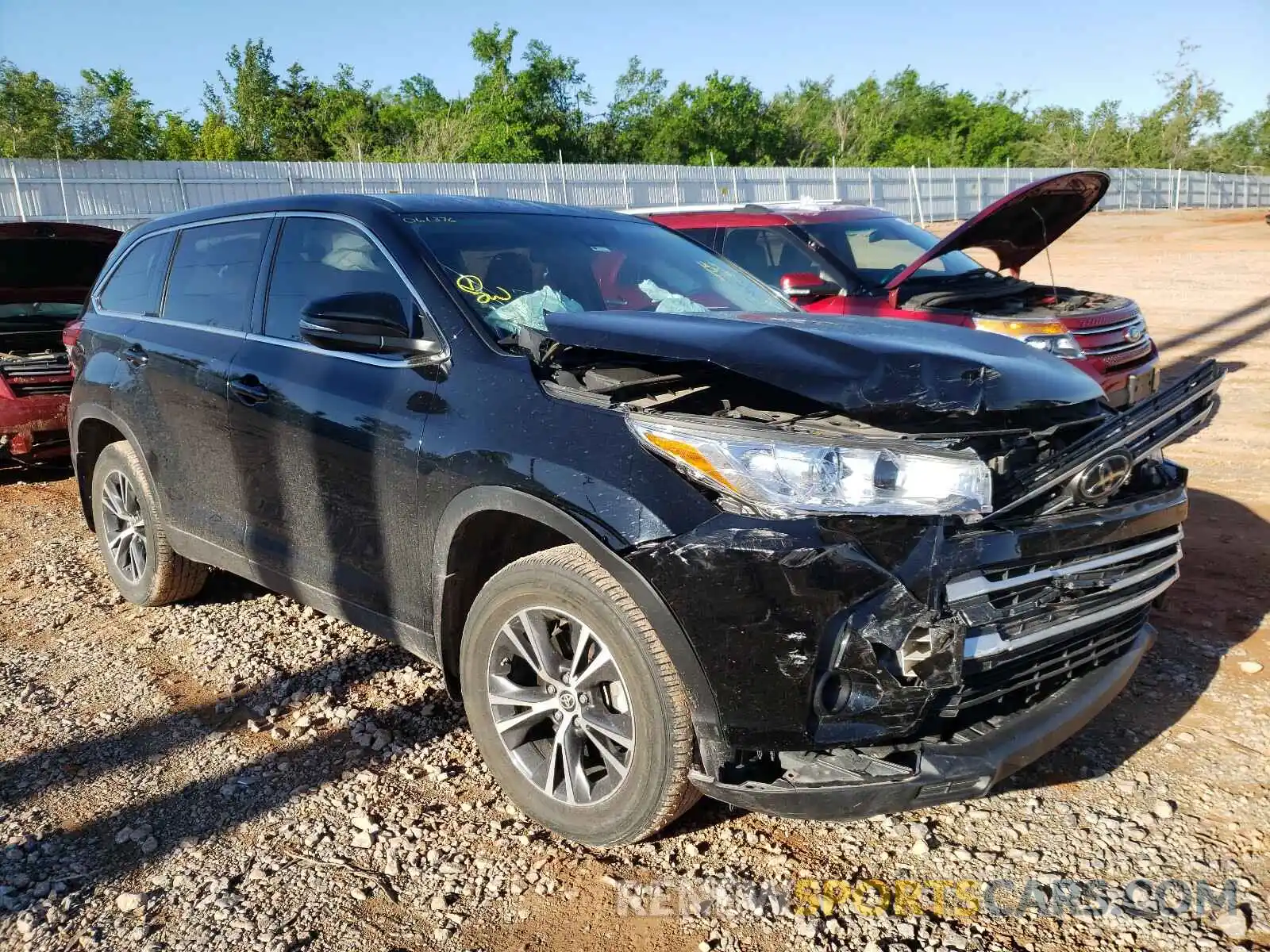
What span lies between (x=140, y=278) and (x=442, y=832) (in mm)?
3214

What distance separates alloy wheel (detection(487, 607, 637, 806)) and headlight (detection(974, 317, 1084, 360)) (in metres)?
4.67

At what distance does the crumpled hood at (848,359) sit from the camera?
8.57ft

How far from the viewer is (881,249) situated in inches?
306

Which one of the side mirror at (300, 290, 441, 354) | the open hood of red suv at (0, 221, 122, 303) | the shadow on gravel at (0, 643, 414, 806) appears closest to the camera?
the side mirror at (300, 290, 441, 354)

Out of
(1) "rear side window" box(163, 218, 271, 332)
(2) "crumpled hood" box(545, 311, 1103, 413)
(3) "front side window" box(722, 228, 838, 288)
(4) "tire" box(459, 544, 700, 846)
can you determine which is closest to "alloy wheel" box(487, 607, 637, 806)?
(4) "tire" box(459, 544, 700, 846)

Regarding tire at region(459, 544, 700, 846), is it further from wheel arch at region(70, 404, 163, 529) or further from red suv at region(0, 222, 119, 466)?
red suv at region(0, 222, 119, 466)

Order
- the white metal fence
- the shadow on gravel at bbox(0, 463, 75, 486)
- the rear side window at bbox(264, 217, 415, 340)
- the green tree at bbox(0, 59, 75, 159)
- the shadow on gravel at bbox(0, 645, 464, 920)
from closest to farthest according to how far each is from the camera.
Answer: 1. the shadow on gravel at bbox(0, 645, 464, 920)
2. the rear side window at bbox(264, 217, 415, 340)
3. the shadow on gravel at bbox(0, 463, 75, 486)
4. the white metal fence
5. the green tree at bbox(0, 59, 75, 159)

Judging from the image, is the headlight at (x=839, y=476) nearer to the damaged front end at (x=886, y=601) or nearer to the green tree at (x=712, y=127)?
the damaged front end at (x=886, y=601)

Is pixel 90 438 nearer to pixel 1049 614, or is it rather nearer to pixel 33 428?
pixel 33 428

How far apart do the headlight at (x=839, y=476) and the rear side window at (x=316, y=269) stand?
1.50 metres

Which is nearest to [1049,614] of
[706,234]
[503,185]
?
[706,234]

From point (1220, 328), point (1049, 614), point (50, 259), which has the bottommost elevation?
point (1220, 328)

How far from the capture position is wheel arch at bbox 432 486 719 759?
247 cm

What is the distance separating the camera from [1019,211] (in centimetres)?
655
